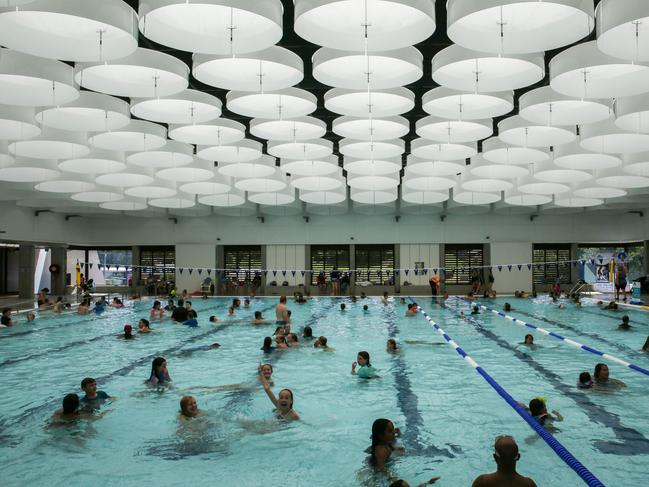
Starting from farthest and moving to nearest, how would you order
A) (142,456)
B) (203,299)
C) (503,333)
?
(203,299)
(503,333)
(142,456)

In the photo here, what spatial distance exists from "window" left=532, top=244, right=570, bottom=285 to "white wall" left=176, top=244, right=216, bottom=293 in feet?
65.4

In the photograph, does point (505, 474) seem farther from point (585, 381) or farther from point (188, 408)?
point (585, 381)

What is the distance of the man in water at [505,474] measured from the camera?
4.03m

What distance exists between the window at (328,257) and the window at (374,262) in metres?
0.89

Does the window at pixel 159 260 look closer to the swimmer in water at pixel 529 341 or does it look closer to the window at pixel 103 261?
the window at pixel 103 261

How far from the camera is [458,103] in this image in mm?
11414

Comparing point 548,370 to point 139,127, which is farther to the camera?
point 139,127

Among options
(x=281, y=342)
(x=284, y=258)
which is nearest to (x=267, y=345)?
(x=281, y=342)

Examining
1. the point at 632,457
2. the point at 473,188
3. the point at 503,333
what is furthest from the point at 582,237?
the point at 632,457

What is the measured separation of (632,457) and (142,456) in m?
5.63

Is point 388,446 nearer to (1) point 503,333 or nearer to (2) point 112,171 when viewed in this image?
(1) point 503,333

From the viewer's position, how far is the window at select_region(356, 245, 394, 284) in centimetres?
3491

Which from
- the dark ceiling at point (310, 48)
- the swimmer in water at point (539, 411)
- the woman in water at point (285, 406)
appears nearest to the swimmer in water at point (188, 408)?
the woman in water at point (285, 406)

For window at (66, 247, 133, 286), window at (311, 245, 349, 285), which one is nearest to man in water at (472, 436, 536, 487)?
window at (311, 245, 349, 285)
